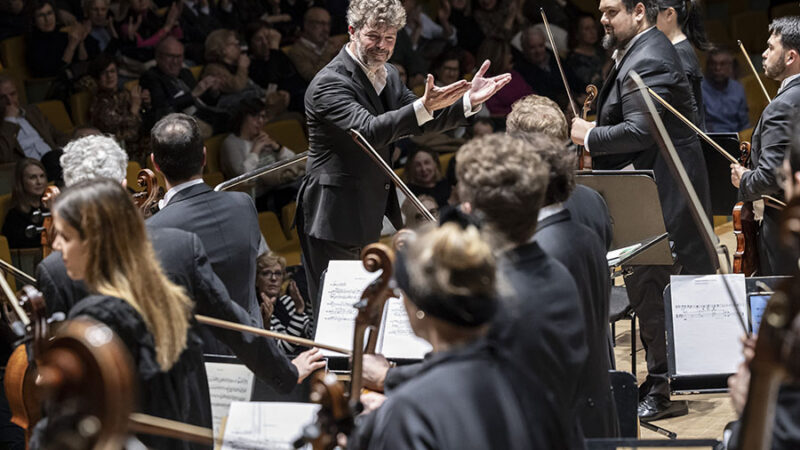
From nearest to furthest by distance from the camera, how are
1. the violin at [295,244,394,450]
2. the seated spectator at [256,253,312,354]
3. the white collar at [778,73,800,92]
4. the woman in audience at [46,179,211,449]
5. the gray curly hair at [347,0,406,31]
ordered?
the violin at [295,244,394,450]
the woman in audience at [46,179,211,449]
the gray curly hair at [347,0,406,31]
the white collar at [778,73,800,92]
the seated spectator at [256,253,312,354]

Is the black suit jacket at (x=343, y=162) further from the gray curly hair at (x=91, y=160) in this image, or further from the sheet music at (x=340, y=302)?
the gray curly hair at (x=91, y=160)

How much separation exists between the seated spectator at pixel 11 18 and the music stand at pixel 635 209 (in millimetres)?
4291

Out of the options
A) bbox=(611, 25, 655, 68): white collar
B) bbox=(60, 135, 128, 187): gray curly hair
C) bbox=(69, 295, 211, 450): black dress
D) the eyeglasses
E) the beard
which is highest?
bbox=(611, 25, 655, 68): white collar

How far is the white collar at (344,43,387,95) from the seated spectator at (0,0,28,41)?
349cm

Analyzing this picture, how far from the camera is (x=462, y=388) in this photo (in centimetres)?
165

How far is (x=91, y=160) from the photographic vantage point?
300 cm

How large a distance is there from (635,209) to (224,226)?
141cm

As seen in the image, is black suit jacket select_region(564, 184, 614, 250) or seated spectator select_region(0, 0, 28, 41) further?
seated spectator select_region(0, 0, 28, 41)

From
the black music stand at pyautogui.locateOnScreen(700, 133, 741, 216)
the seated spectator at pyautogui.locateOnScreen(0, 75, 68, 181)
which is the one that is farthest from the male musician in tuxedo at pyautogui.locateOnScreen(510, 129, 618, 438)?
the seated spectator at pyautogui.locateOnScreen(0, 75, 68, 181)

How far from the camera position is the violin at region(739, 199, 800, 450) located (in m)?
1.61

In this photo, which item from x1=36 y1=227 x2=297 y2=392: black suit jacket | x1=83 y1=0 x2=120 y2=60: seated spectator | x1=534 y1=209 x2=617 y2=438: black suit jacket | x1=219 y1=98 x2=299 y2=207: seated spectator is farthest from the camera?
x1=83 y1=0 x2=120 y2=60: seated spectator

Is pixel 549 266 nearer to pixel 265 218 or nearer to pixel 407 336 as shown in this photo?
pixel 407 336

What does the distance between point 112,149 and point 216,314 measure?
691 mm

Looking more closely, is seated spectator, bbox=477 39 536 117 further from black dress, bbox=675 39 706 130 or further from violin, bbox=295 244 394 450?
violin, bbox=295 244 394 450
